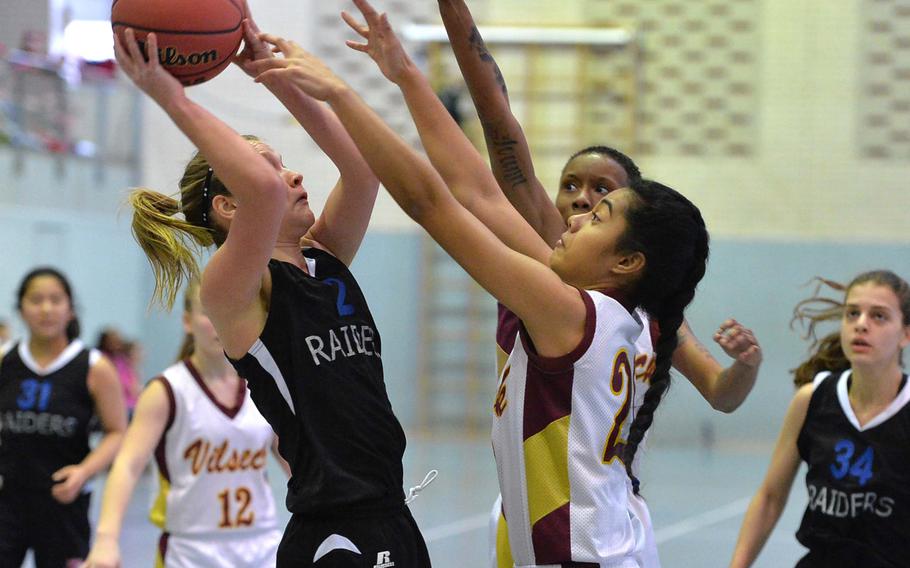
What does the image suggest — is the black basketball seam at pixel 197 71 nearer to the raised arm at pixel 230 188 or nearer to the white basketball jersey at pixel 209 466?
the raised arm at pixel 230 188

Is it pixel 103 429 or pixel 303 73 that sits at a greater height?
pixel 303 73

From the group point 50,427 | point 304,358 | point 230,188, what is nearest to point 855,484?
point 304,358

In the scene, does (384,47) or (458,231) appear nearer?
(458,231)

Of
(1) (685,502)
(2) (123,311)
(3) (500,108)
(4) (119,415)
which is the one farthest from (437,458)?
(3) (500,108)

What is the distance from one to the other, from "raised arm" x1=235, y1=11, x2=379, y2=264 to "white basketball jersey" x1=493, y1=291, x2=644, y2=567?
627 mm

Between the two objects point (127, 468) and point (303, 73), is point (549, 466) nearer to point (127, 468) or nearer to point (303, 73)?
point (303, 73)

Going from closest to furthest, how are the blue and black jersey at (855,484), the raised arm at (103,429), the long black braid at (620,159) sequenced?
the long black braid at (620,159), the blue and black jersey at (855,484), the raised arm at (103,429)

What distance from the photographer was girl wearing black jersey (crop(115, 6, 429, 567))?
232 cm

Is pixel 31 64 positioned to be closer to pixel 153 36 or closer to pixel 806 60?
pixel 806 60

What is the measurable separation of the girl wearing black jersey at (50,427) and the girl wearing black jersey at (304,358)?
7.27 ft

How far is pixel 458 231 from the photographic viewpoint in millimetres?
2223

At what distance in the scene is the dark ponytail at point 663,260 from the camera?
2.38 m

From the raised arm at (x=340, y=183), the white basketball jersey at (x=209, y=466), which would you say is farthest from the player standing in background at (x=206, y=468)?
the raised arm at (x=340, y=183)

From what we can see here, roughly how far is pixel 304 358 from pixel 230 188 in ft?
1.27
